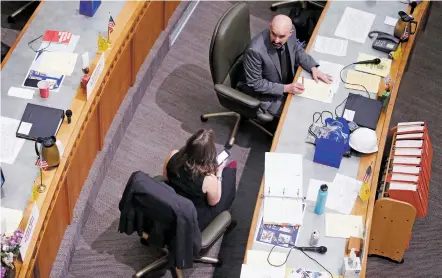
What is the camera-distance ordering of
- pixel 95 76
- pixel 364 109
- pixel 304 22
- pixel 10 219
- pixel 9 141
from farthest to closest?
1. pixel 304 22
2. pixel 364 109
3. pixel 95 76
4. pixel 9 141
5. pixel 10 219

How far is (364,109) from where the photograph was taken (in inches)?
198

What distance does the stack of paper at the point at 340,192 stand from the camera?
4.52 metres

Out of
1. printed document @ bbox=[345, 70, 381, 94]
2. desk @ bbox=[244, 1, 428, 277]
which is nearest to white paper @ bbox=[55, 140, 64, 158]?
desk @ bbox=[244, 1, 428, 277]

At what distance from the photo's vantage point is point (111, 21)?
17.0 ft

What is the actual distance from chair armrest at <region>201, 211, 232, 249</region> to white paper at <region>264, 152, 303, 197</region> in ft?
0.88

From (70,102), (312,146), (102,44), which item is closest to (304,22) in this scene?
(312,146)

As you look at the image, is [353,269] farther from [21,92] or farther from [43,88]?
[21,92]

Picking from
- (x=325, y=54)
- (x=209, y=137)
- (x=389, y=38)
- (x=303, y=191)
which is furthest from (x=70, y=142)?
(x=389, y=38)

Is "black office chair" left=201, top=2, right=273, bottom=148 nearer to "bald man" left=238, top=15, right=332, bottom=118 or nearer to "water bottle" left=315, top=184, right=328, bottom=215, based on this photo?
"bald man" left=238, top=15, right=332, bottom=118

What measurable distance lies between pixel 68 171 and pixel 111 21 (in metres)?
1.07

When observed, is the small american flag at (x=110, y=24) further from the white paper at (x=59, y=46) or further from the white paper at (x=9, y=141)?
the white paper at (x=9, y=141)

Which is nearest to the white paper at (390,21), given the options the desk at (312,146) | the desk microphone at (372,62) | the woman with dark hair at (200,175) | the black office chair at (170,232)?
the desk at (312,146)

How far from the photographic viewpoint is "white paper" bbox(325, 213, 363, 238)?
4.38m

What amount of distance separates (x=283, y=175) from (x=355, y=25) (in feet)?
5.22
